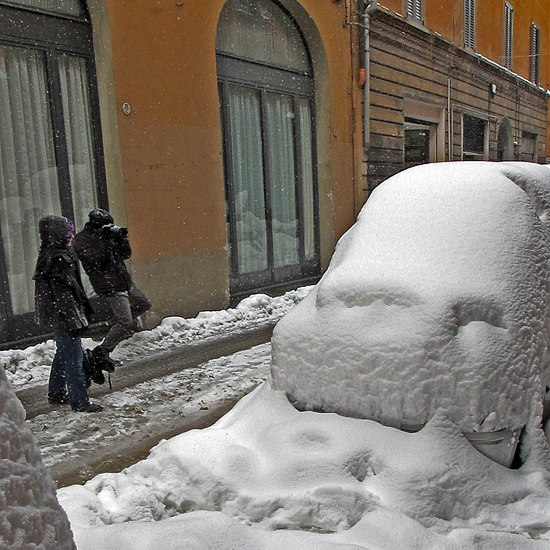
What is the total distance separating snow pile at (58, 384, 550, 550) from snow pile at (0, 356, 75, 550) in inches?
30.5

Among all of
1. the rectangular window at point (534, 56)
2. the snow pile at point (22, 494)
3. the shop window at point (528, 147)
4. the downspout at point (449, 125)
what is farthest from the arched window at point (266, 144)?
the rectangular window at point (534, 56)

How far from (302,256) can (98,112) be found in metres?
4.68

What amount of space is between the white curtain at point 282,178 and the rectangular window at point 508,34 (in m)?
11.9

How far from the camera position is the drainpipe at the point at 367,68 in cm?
1068

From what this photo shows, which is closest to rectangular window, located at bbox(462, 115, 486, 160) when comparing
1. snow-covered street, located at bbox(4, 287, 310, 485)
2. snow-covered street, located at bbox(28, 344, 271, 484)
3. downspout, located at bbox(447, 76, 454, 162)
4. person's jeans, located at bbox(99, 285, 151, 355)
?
downspout, located at bbox(447, 76, 454, 162)

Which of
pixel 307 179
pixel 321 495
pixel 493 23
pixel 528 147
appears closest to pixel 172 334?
pixel 307 179

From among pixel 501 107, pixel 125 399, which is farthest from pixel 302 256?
pixel 501 107

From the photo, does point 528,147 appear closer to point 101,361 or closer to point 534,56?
point 534,56

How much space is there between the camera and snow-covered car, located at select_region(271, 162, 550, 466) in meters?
2.29

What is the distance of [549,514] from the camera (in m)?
2.19

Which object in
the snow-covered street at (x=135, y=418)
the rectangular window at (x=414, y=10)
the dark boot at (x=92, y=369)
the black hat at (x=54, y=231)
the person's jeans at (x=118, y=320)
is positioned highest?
the rectangular window at (x=414, y=10)

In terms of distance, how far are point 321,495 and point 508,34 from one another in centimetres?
1987

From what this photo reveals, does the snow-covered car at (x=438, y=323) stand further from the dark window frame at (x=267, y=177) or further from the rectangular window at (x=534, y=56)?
the rectangular window at (x=534, y=56)

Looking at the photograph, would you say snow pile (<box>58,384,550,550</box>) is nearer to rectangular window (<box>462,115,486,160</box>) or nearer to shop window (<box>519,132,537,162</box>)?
rectangular window (<box>462,115,486,160</box>)
